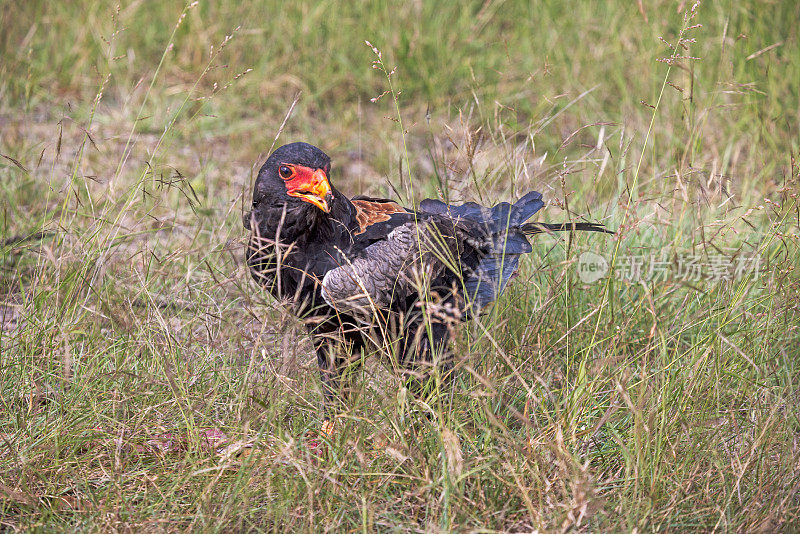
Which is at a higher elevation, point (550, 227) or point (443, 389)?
point (550, 227)

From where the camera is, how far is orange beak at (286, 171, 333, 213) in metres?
2.54

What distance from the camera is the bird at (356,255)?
253cm

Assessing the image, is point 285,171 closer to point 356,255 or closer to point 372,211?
point 356,255

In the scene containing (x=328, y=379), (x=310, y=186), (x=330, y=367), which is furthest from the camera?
(x=328, y=379)

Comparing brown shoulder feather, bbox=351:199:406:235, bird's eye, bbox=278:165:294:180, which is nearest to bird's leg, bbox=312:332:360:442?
brown shoulder feather, bbox=351:199:406:235

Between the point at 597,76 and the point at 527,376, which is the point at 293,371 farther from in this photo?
the point at 597,76

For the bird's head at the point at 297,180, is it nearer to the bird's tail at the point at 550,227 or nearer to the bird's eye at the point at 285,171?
the bird's eye at the point at 285,171

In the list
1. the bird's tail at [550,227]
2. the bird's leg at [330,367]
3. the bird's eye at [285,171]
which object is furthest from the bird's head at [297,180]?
the bird's tail at [550,227]

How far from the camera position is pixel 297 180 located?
101 inches

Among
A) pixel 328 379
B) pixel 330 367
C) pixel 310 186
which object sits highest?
pixel 310 186

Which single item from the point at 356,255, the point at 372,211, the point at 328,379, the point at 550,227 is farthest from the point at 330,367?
the point at 550,227

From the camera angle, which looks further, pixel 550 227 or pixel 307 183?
pixel 550 227

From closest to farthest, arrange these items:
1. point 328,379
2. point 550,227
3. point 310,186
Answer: point 310,186 → point 328,379 → point 550,227

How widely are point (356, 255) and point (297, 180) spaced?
0.33 m
